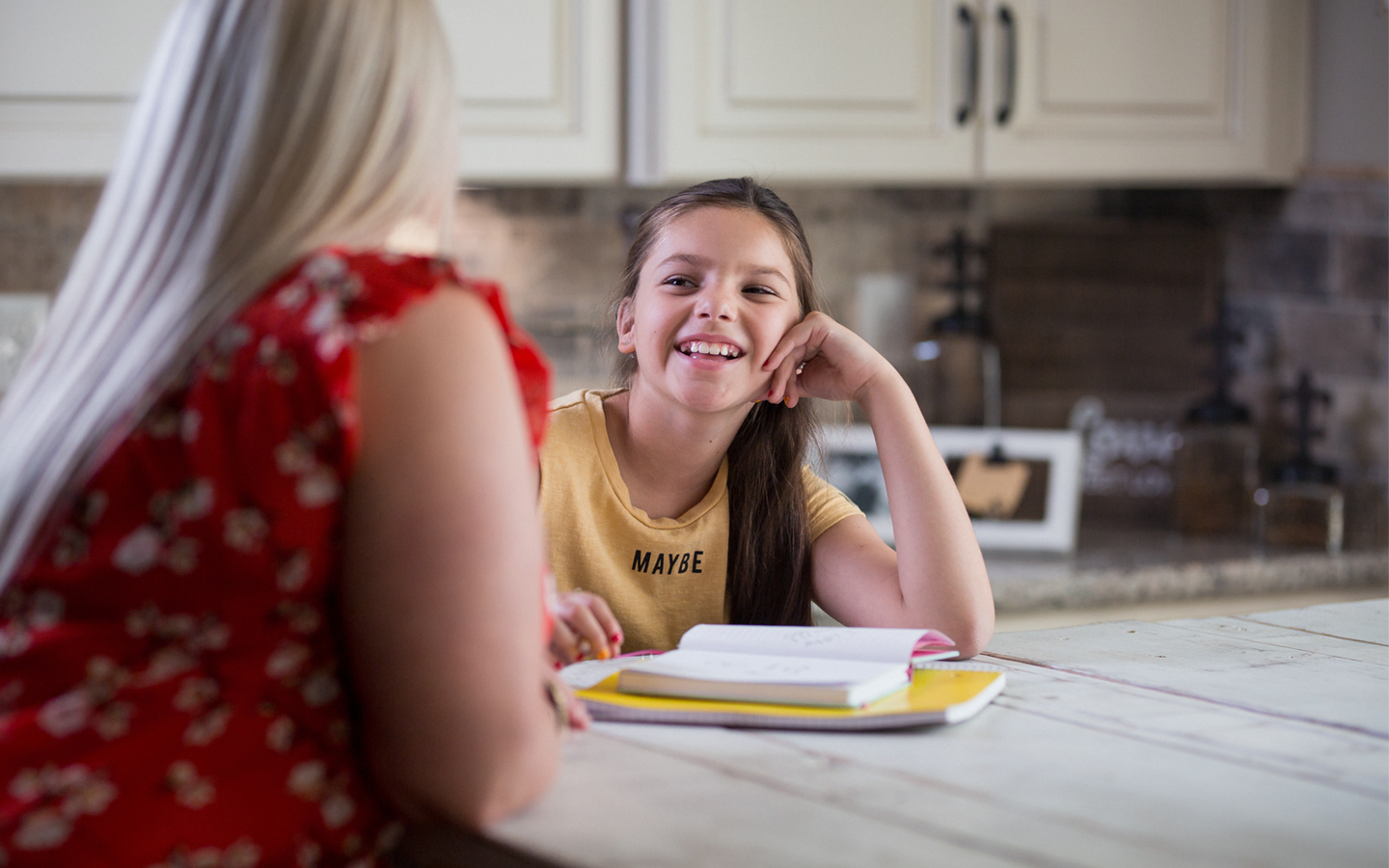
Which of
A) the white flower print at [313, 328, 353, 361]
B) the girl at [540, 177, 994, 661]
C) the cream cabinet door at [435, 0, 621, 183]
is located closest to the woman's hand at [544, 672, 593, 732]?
the white flower print at [313, 328, 353, 361]

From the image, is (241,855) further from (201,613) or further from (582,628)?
(582,628)

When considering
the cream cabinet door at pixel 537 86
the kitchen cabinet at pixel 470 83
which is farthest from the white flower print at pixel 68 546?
the cream cabinet door at pixel 537 86

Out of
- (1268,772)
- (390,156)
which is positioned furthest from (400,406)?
(1268,772)

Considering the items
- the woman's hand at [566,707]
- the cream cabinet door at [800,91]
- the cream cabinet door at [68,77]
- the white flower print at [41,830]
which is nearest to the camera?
the white flower print at [41,830]

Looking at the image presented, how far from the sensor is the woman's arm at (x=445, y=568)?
671 millimetres

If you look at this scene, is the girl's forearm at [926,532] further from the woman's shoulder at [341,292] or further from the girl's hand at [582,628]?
the woman's shoulder at [341,292]

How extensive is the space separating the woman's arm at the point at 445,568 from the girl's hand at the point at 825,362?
2.22 feet

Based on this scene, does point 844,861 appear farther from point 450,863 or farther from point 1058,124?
point 1058,124

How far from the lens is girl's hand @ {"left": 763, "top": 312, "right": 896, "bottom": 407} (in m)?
1.35

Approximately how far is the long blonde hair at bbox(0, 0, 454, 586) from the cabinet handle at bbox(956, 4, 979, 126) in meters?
1.61

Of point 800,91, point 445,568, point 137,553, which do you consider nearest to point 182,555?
point 137,553

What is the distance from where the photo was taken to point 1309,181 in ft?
Answer: 8.11

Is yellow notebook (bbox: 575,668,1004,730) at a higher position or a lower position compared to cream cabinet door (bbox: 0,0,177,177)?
lower

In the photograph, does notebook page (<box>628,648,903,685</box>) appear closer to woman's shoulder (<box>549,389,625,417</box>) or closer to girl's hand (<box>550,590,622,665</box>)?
girl's hand (<box>550,590,622,665</box>)
